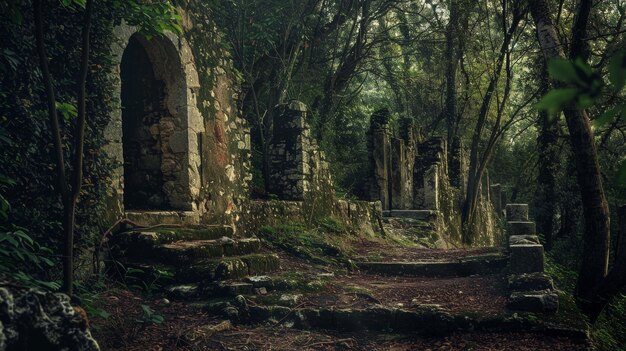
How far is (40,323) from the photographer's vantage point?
250 centimetres

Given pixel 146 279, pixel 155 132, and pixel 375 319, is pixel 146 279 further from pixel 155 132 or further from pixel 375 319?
pixel 155 132

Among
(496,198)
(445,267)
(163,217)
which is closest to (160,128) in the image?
(163,217)

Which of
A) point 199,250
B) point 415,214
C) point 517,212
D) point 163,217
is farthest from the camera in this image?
point 415,214

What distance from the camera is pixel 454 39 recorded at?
16.2 meters

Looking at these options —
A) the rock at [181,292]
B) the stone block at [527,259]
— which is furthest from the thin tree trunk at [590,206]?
the rock at [181,292]

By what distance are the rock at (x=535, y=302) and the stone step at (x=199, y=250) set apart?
304cm

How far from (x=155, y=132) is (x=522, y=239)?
486cm

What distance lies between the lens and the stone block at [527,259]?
6.22 m

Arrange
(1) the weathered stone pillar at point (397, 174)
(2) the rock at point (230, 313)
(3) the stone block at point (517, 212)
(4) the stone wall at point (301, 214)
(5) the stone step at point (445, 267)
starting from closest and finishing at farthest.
Answer: (2) the rock at point (230, 313) < (5) the stone step at point (445, 267) < (4) the stone wall at point (301, 214) < (3) the stone block at point (517, 212) < (1) the weathered stone pillar at point (397, 174)

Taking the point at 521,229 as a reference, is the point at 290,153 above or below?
above

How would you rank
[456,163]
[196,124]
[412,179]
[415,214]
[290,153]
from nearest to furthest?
[196,124] → [290,153] → [415,214] → [412,179] → [456,163]

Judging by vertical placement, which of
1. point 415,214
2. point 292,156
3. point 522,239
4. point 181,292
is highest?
point 292,156

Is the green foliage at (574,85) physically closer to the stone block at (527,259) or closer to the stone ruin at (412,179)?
the stone block at (527,259)

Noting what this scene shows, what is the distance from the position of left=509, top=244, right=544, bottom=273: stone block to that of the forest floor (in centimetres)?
27
